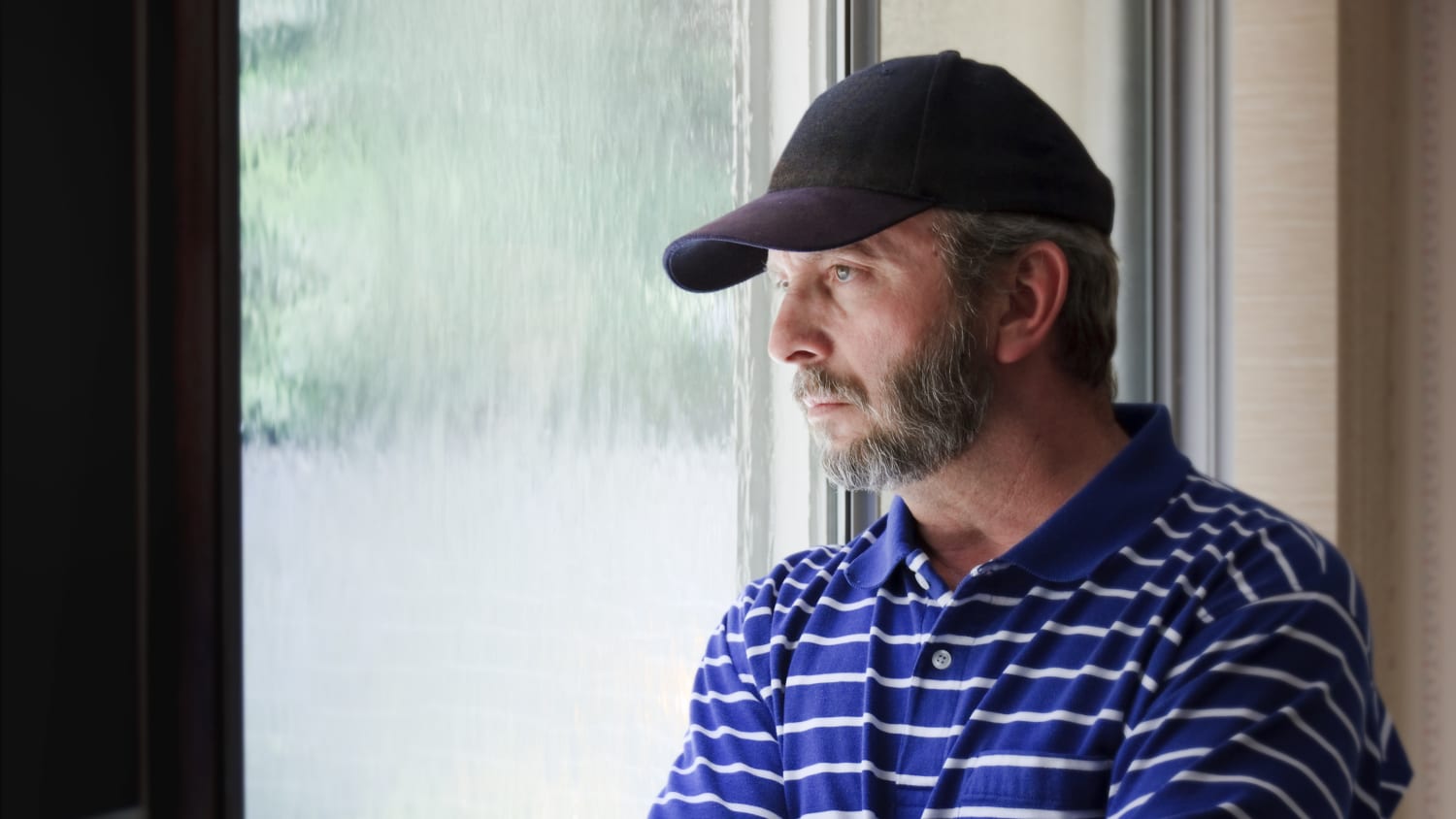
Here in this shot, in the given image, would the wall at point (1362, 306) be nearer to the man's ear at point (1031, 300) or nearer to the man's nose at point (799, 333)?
the man's ear at point (1031, 300)

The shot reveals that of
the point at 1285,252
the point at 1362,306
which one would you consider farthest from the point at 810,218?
the point at 1362,306

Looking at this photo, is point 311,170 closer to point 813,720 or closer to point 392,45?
point 392,45

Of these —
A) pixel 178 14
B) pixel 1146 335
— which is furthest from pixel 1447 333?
pixel 178 14

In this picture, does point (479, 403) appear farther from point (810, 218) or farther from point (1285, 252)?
point (1285, 252)

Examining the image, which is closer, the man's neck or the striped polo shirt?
the striped polo shirt

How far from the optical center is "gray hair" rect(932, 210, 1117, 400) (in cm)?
122

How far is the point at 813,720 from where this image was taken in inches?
46.2

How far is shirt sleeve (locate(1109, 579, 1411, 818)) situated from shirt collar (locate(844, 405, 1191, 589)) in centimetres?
13

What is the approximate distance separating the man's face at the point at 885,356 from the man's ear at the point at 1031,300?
0.12 feet

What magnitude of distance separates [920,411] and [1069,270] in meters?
0.22

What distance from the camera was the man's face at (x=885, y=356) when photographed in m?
1.22

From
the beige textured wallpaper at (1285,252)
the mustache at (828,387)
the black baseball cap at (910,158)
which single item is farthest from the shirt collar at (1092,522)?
the beige textured wallpaper at (1285,252)

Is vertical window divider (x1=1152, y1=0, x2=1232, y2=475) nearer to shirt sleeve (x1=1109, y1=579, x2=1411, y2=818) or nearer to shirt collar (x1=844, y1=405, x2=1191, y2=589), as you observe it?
shirt collar (x1=844, y1=405, x2=1191, y2=589)

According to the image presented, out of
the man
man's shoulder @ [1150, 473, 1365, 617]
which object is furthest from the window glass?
man's shoulder @ [1150, 473, 1365, 617]
